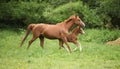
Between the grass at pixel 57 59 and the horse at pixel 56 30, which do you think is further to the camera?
the horse at pixel 56 30

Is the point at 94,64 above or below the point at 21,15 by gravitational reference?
above

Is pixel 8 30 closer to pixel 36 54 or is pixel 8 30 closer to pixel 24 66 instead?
pixel 36 54

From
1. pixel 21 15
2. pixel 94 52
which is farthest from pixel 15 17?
pixel 94 52

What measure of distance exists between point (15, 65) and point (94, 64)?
9.45 feet

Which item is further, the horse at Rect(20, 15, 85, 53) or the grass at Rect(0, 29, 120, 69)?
the horse at Rect(20, 15, 85, 53)

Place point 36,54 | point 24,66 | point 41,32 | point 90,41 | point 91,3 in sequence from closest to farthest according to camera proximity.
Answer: point 24,66 < point 36,54 < point 41,32 < point 90,41 < point 91,3

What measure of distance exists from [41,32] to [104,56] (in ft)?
12.5

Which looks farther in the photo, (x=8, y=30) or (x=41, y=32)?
(x=8, y=30)

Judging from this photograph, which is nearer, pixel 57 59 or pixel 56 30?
pixel 57 59

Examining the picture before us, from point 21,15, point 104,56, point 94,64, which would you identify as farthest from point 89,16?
point 94,64

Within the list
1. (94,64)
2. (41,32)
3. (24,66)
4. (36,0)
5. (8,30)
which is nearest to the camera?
(24,66)

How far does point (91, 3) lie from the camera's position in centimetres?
3266

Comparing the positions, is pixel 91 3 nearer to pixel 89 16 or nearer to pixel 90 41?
pixel 89 16

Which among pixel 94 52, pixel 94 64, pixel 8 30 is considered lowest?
pixel 8 30
